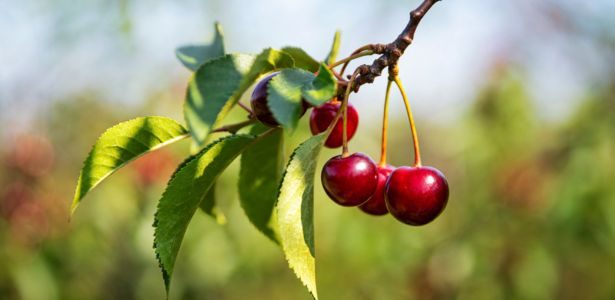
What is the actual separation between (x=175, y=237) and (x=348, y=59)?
1.15 ft

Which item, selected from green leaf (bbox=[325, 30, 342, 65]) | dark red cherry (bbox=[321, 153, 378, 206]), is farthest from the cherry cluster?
green leaf (bbox=[325, 30, 342, 65])

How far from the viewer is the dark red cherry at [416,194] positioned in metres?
0.95

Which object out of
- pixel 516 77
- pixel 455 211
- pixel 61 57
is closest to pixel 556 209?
pixel 516 77

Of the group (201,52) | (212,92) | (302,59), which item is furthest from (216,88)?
(201,52)

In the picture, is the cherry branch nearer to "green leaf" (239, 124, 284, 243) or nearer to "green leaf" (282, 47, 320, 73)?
"green leaf" (282, 47, 320, 73)

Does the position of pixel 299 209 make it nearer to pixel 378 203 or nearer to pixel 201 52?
pixel 378 203

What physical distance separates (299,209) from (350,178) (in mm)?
109

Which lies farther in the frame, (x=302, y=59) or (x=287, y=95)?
(x=302, y=59)

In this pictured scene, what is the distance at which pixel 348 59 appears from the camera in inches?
37.9

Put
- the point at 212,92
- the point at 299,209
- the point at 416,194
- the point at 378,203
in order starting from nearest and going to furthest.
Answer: the point at 212,92 < the point at 299,209 < the point at 416,194 < the point at 378,203

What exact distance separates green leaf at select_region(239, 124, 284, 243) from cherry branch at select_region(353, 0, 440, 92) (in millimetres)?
208

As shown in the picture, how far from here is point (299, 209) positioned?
33.1 inches

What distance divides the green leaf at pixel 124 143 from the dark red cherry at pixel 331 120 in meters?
0.21

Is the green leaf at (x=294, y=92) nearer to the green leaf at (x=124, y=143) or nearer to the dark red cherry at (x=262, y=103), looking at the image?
the dark red cherry at (x=262, y=103)
